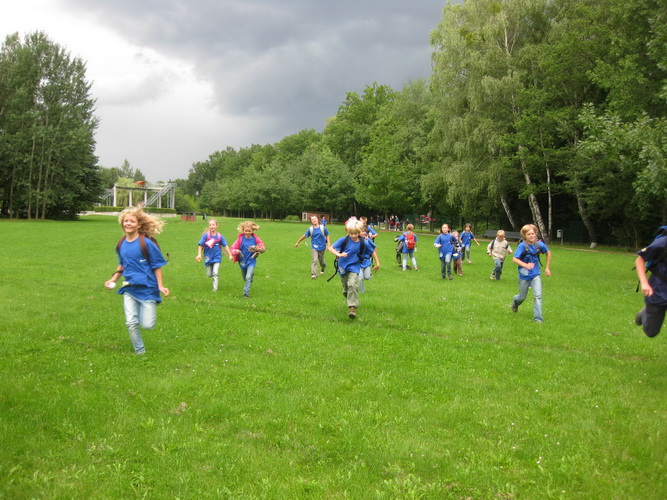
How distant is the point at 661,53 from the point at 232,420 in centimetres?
2522

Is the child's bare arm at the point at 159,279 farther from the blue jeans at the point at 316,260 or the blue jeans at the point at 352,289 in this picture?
the blue jeans at the point at 316,260

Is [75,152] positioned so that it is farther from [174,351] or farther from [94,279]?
[174,351]

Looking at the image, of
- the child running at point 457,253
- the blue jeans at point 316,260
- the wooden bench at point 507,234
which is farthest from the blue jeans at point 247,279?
the wooden bench at point 507,234

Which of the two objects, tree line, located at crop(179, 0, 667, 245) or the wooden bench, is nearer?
tree line, located at crop(179, 0, 667, 245)

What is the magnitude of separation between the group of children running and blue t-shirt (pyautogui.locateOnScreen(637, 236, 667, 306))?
27 millimetres

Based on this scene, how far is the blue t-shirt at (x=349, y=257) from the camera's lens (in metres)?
9.66

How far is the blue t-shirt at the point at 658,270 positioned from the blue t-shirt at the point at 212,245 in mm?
9393

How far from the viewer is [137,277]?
6.99m

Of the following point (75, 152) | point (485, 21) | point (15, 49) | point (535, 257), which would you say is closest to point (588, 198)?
point (485, 21)

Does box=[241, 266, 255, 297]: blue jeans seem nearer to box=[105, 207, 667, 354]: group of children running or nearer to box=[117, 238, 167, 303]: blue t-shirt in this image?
box=[105, 207, 667, 354]: group of children running

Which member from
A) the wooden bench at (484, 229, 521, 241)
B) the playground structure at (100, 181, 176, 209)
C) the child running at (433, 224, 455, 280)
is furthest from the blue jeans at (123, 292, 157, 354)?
the playground structure at (100, 181, 176, 209)

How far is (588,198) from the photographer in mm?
33719

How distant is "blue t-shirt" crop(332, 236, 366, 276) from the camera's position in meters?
9.66

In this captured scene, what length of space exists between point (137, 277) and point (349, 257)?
422 cm
